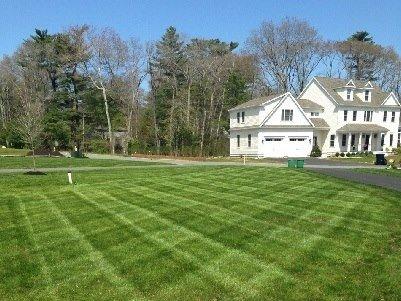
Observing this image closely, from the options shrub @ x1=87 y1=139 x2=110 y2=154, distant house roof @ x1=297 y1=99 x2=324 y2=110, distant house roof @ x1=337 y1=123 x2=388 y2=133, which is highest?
distant house roof @ x1=297 y1=99 x2=324 y2=110

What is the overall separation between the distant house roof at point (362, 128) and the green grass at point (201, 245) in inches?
1277

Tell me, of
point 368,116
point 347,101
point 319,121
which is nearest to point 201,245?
point 319,121

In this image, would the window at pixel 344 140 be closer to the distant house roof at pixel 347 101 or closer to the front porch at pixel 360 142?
the front porch at pixel 360 142

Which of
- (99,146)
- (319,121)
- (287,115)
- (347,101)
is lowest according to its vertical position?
(99,146)

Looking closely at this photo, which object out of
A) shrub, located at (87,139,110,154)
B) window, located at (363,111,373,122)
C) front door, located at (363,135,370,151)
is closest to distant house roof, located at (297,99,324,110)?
window, located at (363,111,373,122)

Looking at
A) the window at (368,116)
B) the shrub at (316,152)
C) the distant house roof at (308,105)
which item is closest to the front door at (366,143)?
the window at (368,116)

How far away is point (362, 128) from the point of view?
162 ft

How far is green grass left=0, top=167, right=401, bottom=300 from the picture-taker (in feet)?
24.6

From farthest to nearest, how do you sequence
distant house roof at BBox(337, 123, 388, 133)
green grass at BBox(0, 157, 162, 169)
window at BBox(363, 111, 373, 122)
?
1. window at BBox(363, 111, 373, 122)
2. distant house roof at BBox(337, 123, 388, 133)
3. green grass at BBox(0, 157, 162, 169)

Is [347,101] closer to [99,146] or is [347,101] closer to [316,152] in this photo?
[316,152]

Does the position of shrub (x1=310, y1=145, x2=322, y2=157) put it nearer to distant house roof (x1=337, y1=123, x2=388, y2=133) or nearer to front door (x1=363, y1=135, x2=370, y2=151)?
distant house roof (x1=337, y1=123, x2=388, y2=133)

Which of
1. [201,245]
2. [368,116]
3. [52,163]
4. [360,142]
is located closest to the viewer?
[201,245]

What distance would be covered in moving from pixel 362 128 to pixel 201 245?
44830mm

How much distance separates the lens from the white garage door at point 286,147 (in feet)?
151
